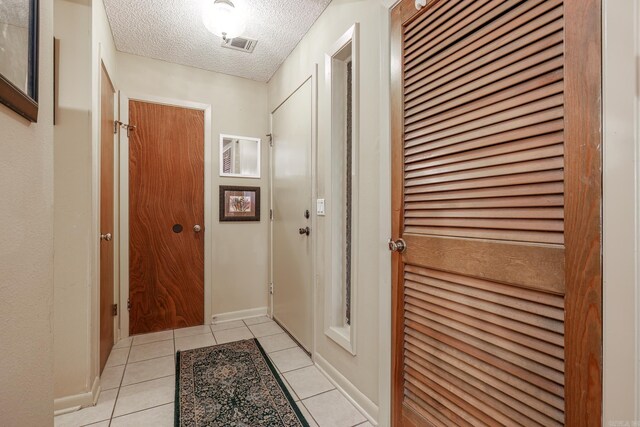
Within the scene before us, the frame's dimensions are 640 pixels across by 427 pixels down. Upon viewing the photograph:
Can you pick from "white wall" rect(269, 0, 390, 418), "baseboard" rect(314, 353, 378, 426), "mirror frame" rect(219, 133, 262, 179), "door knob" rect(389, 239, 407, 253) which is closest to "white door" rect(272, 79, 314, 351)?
"mirror frame" rect(219, 133, 262, 179)

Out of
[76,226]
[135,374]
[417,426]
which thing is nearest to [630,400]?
[417,426]

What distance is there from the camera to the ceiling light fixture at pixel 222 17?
1.90m

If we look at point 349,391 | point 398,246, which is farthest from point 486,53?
point 349,391

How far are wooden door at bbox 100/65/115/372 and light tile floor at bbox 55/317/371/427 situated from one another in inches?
8.1

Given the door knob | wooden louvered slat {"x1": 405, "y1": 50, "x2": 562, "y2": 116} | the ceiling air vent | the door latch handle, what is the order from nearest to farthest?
wooden louvered slat {"x1": 405, "y1": 50, "x2": 562, "y2": 116} → the door knob → the door latch handle → the ceiling air vent

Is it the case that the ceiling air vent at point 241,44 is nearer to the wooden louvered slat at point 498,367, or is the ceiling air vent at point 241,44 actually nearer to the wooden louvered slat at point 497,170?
the wooden louvered slat at point 497,170

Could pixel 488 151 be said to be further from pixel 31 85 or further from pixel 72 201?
pixel 72 201

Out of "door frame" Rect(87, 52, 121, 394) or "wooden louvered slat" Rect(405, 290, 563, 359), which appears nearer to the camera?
"wooden louvered slat" Rect(405, 290, 563, 359)

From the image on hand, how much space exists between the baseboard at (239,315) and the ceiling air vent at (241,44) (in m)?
2.50

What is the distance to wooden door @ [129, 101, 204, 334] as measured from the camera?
8.70ft

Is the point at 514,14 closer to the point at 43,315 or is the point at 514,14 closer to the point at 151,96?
the point at 43,315

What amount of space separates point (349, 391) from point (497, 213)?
139 cm

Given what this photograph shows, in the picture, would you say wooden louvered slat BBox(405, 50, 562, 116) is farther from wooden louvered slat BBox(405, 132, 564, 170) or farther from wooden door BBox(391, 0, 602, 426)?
wooden louvered slat BBox(405, 132, 564, 170)

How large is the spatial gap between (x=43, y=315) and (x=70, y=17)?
1742mm
